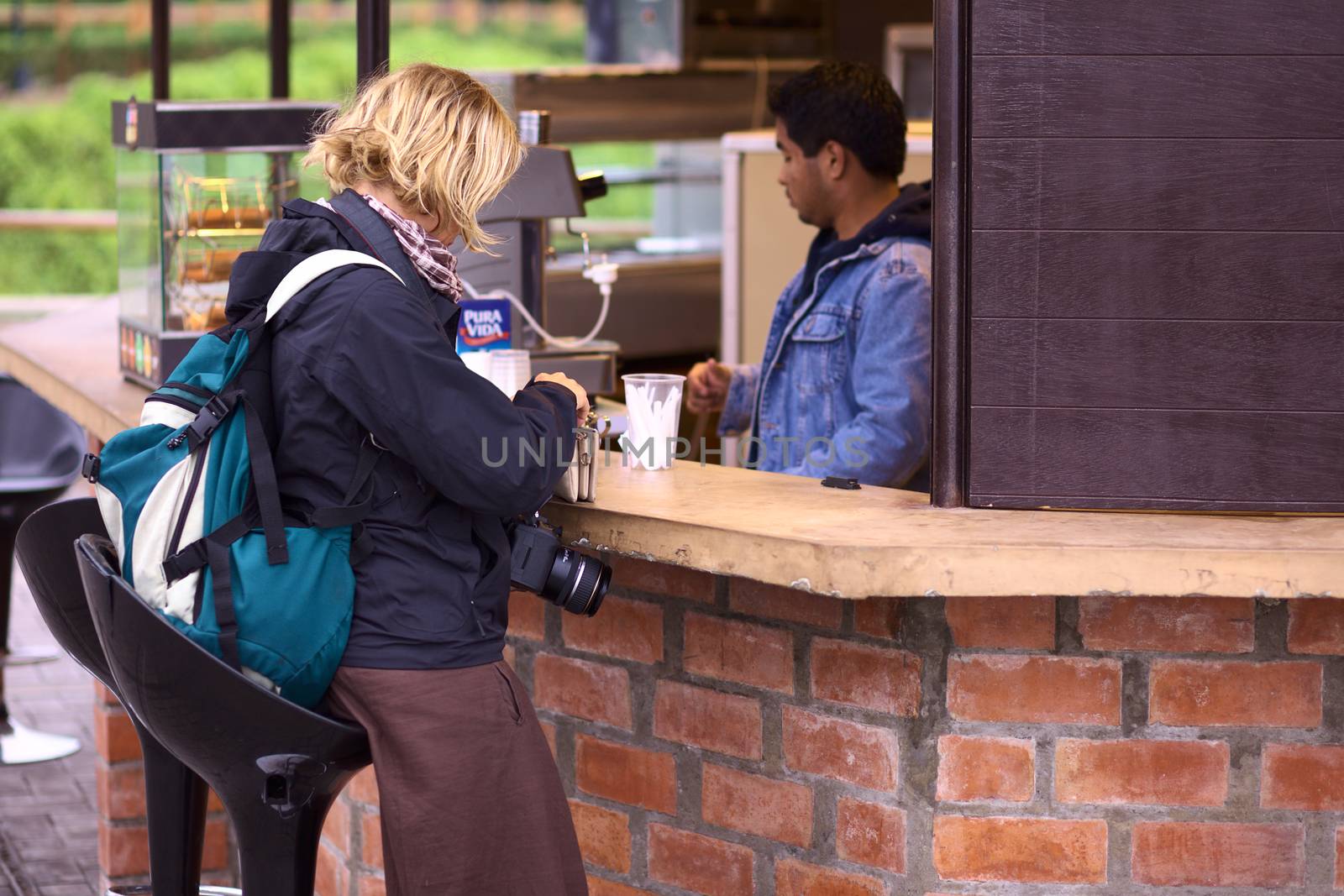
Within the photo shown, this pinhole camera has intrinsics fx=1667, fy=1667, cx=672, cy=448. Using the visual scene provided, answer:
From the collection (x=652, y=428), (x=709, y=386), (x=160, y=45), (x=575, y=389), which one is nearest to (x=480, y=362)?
(x=652, y=428)

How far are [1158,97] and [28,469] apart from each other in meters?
3.80

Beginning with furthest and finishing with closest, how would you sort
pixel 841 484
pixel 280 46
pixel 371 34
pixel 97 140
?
pixel 97 140, pixel 280 46, pixel 371 34, pixel 841 484

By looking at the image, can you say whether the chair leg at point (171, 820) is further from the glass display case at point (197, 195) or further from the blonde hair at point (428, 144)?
the glass display case at point (197, 195)

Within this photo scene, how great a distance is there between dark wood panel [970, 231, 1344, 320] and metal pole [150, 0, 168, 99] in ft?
8.76

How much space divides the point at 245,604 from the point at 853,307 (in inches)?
52.0

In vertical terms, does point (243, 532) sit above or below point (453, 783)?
above

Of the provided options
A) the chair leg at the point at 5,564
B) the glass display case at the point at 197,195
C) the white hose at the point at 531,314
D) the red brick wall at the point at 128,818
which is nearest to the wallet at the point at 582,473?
the white hose at the point at 531,314

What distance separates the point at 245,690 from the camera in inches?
74.5

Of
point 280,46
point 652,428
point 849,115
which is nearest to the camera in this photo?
point 652,428

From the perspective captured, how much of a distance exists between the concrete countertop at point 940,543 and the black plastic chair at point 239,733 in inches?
18.5

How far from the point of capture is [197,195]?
3.22 meters

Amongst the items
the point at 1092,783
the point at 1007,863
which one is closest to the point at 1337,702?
the point at 1092,783

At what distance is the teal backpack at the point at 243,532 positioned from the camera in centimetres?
194

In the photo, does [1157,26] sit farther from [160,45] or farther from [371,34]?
[160,45]
